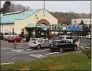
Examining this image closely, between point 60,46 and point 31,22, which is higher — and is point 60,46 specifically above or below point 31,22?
below

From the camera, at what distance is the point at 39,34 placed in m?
59.2

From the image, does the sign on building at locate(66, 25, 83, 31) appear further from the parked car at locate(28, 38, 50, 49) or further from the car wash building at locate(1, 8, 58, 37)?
→ the parked car at locate(28, 38, 50, 49)

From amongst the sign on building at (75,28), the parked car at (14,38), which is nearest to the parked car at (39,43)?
the parked car at (14,38)

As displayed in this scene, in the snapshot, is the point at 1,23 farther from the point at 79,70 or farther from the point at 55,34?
the point at 79,70

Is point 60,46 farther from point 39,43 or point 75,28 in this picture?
point 75,28

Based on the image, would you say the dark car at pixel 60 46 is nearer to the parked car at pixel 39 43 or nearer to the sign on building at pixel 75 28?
the parked car at pixel 39 43

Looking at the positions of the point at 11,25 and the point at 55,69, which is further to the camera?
the point at 11,25

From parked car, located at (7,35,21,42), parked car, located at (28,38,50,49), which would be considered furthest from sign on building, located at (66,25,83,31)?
parked car, located at (28,38,50,49)

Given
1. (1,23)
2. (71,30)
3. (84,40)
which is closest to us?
(84,40)

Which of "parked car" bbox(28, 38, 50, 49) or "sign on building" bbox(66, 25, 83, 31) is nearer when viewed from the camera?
"parked car" bbox(28, 38, 50, 49)

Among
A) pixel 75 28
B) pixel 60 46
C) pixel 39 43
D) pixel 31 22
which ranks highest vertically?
pixel 31 22

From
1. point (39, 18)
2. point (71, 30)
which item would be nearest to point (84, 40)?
point (71, 30)

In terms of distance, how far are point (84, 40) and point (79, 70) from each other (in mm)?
37859

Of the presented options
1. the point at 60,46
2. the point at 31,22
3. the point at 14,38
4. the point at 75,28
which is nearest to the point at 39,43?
the point at 60,46
